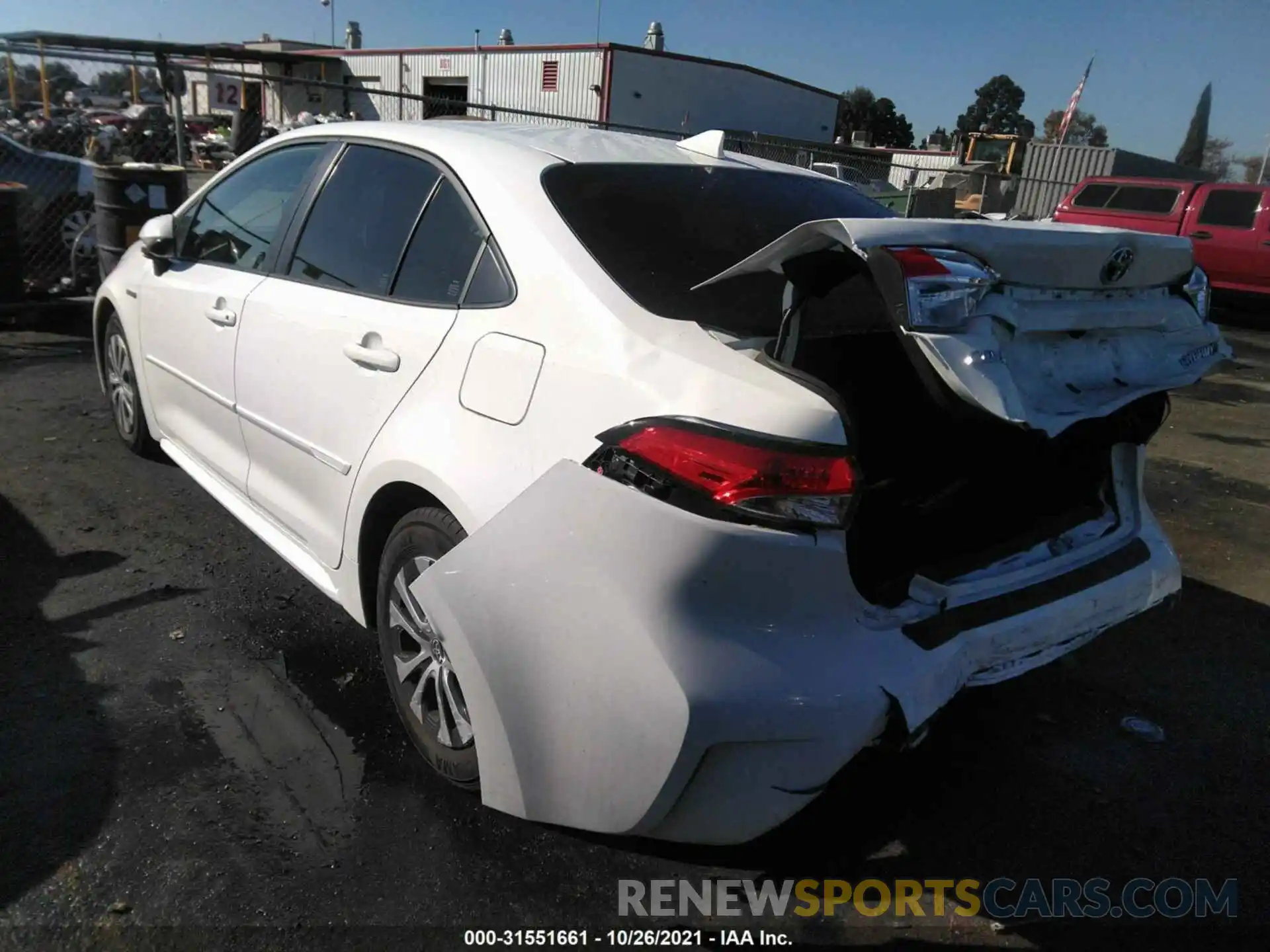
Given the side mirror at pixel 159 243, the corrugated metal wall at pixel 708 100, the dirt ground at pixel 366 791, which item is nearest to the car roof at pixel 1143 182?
the corrugated metal wall at pixel 708 100

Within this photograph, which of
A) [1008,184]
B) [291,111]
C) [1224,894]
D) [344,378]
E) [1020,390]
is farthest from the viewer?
[291,111]

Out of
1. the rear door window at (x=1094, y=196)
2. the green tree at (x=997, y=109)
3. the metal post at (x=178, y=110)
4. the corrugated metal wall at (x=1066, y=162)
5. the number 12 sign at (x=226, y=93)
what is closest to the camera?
the metal post at (x=178, y=110)

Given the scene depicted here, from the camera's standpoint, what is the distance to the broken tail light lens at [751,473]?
5.99ft

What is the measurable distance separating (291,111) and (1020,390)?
40931 mm

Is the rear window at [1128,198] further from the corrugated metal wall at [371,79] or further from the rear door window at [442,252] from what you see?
the corrugated metal wall at [371,79]

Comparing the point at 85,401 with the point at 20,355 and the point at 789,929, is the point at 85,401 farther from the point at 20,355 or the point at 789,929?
the point at 789,929

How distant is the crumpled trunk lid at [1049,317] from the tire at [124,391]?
3632 millimetres

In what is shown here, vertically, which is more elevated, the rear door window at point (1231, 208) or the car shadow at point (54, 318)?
the rear door window at point (1231, 208)

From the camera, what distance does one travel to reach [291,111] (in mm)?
37312

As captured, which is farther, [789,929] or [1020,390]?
[789,929]

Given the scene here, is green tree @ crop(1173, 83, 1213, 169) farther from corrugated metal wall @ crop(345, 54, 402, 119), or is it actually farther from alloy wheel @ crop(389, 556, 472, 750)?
alloy wheel @ crop(389, 556, 472, 750)

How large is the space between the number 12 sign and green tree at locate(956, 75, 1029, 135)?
9043cm

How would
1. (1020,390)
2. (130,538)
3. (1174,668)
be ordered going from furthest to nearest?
1. (130,538)
2. (1174,668)
3. (1020,390)

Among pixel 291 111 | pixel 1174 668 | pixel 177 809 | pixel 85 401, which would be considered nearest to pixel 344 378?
pixel 177 809
